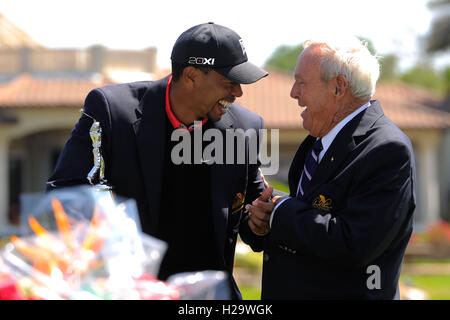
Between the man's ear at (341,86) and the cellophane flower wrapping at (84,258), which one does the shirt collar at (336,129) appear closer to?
the man's ear at (341,86)

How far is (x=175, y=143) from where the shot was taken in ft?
11.0

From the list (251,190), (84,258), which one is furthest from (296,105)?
→ (84,258)

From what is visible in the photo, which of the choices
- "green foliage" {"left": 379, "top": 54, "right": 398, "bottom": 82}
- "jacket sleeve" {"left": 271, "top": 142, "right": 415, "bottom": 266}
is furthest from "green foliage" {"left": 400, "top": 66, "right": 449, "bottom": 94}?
"jacket sleeve" {"left": 271, "top": 142, "right": 415, "bottom": 266}

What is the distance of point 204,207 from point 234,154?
0.34 metres

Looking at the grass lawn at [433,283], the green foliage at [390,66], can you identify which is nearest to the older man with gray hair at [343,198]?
the grass lawn at [433,283]

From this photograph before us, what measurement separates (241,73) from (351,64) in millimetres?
623

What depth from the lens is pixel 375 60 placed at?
287 centimetres

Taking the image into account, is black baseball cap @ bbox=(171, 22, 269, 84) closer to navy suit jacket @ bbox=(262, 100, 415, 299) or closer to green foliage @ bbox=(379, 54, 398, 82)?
navy suit jacket @ bbox=(262, 100, 415, 299)

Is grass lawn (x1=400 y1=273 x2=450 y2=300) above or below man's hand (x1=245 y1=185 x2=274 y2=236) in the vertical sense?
below

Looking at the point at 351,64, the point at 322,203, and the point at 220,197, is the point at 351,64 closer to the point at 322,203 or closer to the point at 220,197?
the point at 322,203

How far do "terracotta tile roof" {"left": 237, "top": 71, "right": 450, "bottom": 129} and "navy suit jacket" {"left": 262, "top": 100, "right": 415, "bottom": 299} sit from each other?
656 inches

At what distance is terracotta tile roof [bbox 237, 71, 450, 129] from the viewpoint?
20.3 meters

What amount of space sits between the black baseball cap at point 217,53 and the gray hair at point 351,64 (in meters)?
0.47
